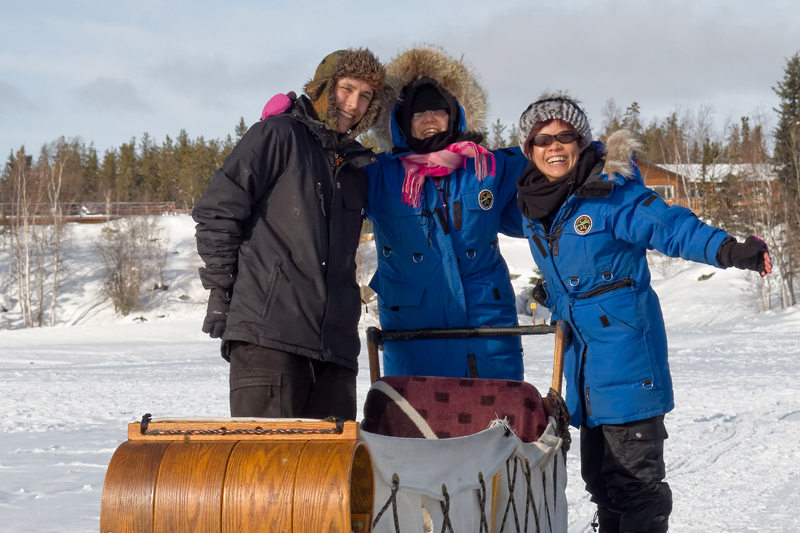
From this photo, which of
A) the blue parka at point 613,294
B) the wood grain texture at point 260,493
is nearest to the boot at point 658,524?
the blue parka at point 613,294

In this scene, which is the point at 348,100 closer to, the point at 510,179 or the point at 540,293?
the point at 510,179

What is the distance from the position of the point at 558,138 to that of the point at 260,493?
193 cm

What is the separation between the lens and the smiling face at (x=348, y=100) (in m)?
2.96

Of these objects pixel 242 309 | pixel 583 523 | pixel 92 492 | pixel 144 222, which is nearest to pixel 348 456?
pixel 242 309

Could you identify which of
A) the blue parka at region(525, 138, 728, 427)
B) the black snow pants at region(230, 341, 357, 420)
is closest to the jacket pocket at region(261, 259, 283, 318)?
the black snow pants at region(230, 341, 357, 420)

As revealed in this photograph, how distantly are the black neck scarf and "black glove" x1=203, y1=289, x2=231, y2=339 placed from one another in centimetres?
122

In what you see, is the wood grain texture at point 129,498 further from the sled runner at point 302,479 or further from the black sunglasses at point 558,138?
the black sunglasses at point 558,138

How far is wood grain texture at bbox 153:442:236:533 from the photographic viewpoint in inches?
61.6

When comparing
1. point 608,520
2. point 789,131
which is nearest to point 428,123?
point 608,520

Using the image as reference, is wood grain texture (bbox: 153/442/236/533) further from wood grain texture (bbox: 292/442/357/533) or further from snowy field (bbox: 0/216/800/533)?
snowy field (bbox: 0/216/800/533)

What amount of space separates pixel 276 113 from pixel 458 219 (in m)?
0.86

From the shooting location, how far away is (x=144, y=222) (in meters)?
32.2

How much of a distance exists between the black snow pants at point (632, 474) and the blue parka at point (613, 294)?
0.21 feet

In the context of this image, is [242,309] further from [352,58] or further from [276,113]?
[352,58]
